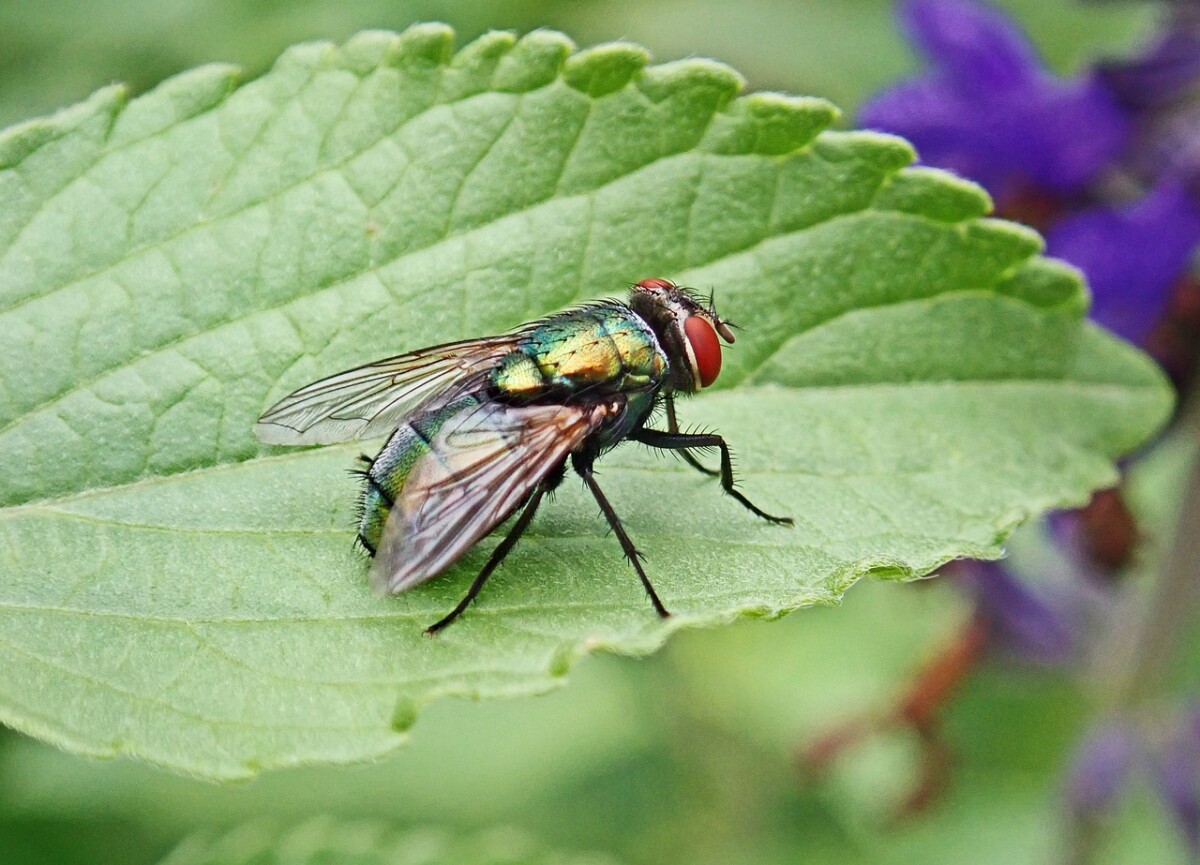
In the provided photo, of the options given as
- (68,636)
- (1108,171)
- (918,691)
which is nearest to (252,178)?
(68,636)

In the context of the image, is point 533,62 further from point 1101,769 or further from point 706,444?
point 1101,769

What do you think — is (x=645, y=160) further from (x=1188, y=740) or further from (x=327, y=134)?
(x=1188, y=740)

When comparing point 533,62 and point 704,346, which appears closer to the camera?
point 533,62

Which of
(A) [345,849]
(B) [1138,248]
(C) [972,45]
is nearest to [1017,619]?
(B) [1138,248]

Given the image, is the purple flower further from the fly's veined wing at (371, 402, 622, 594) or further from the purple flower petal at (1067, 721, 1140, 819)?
the purple flower petal at (1067, 721, 1140, 819)

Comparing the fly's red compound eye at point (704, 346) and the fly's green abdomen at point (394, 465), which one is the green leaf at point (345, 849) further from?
the fly's red compound eye at point (704, 346)

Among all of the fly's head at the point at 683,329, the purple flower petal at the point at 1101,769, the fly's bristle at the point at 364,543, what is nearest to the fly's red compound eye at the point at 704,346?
the fly's head at the point at 683,329
